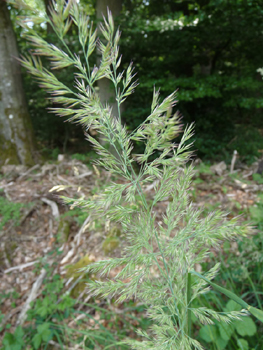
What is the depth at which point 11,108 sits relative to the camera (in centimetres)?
504

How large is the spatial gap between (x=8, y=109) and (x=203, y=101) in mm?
4319

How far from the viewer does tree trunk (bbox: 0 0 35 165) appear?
4.80 meters

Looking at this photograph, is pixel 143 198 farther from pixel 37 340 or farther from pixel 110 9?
pixel 110 9

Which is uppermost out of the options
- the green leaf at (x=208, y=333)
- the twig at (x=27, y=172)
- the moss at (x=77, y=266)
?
the green leaf at (x=208, y=333)

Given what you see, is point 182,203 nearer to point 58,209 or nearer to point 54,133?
point 58,209

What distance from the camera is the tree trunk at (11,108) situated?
4805 mm

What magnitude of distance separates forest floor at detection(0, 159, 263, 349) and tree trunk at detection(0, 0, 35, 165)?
0.71 m

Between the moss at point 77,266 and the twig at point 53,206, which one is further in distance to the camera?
the twig at point 53,206

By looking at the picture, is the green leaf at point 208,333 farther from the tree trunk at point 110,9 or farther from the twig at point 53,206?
the tree trunk at point 110,9

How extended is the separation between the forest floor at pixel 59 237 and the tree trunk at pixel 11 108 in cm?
71

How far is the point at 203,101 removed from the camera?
18.6 feet

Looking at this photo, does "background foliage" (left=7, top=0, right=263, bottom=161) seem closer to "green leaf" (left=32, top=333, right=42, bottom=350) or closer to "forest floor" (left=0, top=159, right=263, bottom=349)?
"forest floor" (left=0, top=159, right=263, bottom=349)

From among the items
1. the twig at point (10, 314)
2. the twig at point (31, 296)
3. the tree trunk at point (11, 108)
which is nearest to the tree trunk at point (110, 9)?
the tree trunk at point (11, 108)

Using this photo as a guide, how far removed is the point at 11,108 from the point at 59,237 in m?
3.15
